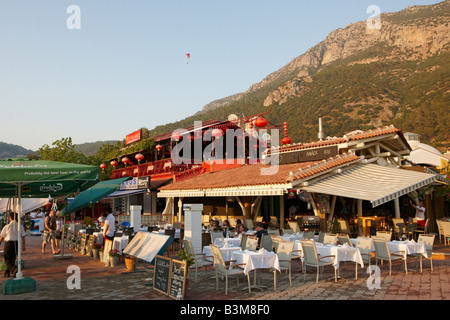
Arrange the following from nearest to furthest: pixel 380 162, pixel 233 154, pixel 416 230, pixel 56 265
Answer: pixel 56 265, pixel 416 230, pixel 380 162, pixel 233 154

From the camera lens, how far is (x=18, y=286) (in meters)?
7.39

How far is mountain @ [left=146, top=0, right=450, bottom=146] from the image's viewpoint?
5303 centimetres

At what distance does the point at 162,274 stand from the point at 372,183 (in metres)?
8.57

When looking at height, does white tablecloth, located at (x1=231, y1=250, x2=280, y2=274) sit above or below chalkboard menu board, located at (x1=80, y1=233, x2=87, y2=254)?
above

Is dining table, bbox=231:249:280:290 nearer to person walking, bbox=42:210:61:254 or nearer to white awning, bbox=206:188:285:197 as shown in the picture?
white awning, bbox=206:188:285:197

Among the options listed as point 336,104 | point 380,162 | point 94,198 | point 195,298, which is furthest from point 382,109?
point 195,298

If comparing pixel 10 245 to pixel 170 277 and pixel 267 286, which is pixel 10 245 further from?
pixel 267 286

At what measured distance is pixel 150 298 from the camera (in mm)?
6859

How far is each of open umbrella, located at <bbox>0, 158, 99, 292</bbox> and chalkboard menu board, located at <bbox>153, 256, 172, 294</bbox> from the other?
7.91 ft

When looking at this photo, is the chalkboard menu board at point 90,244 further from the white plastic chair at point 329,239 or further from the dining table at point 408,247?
the dining table at point 408,247

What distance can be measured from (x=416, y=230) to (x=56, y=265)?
12895 millimetres

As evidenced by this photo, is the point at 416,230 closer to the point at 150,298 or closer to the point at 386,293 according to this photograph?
the point at 386,293

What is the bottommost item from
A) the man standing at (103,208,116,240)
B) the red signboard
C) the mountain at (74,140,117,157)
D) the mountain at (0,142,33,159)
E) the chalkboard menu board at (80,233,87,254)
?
the chalkboard menu board at (80,233,87,254)

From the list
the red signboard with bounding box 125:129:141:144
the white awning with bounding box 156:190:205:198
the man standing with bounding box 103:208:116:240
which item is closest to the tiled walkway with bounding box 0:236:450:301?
the man standing with bounding box 103:208:116:240
